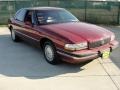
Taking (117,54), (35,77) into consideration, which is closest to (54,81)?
(35,77)

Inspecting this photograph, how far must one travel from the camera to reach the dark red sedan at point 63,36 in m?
5.47

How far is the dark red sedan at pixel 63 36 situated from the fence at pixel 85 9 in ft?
24.4

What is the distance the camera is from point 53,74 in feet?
18.2

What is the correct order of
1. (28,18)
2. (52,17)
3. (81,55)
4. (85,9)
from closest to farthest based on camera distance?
(81,55) → (52,17) → (28,18) → (85,9)

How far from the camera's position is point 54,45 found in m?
5.94

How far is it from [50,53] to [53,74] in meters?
0.85

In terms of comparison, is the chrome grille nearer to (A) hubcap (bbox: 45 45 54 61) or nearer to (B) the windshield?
(A) hubcap (bbox: 45 45 54 61)

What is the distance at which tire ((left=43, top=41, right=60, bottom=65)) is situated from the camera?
19.7 ft

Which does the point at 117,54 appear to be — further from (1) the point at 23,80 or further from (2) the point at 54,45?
(1) the point at 23,80

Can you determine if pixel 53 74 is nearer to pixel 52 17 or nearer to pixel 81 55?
pixel 81 55

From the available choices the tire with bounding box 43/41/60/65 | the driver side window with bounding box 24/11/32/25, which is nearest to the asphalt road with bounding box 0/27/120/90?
the tire with bounding box 43/41/60/65

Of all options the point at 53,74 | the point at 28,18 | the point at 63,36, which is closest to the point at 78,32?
the point at 63,36

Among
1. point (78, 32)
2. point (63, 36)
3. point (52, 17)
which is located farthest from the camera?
point (52, 17)

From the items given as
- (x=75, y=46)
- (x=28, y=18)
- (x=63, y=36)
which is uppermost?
(x=28, y=18)
